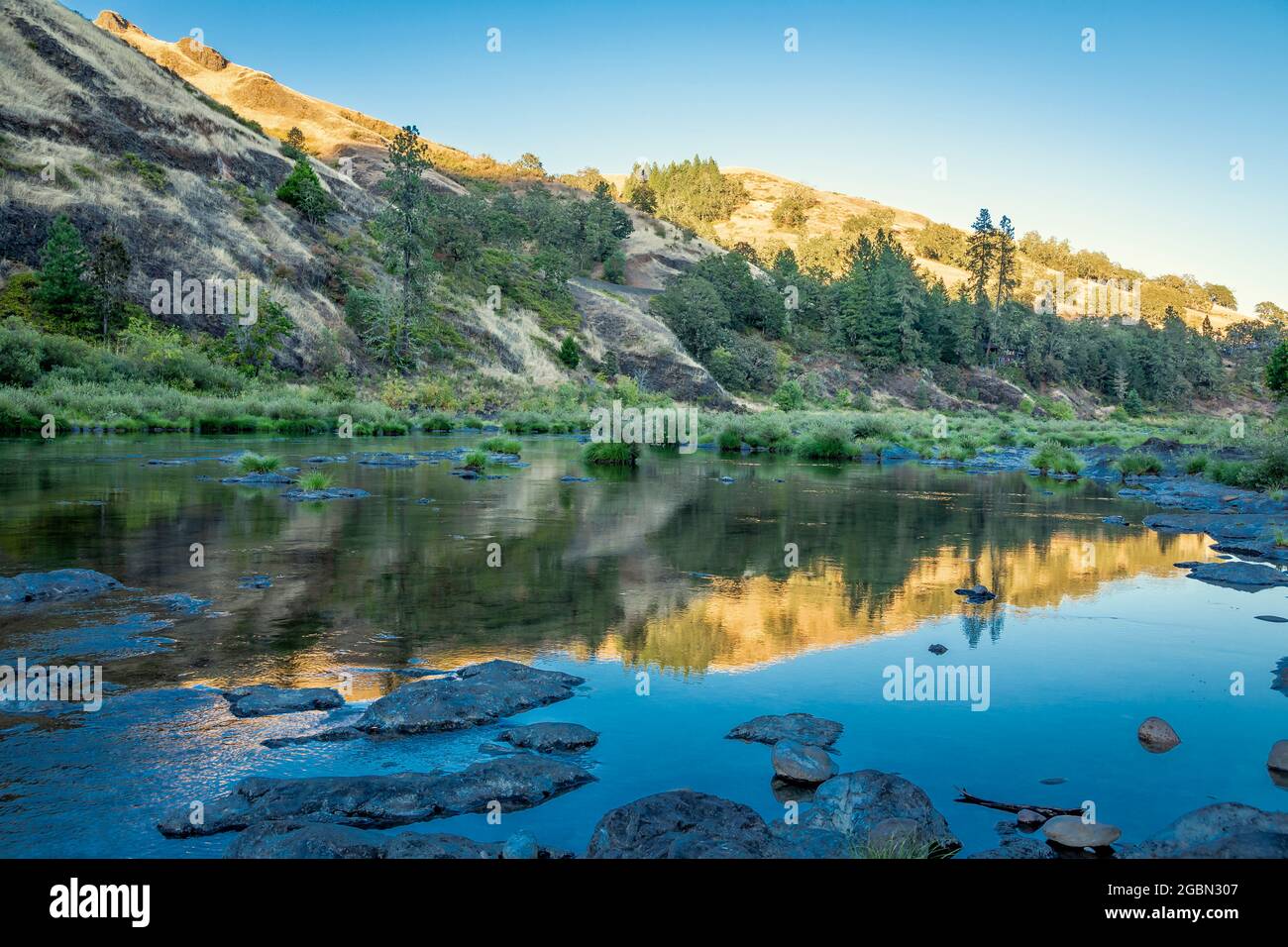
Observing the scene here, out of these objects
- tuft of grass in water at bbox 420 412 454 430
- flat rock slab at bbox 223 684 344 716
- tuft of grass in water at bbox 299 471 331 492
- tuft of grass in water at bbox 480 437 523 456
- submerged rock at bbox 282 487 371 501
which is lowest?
flat rock slab at bbox 223 684 344 716

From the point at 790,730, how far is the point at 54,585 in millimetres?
8700

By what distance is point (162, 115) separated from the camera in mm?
65688

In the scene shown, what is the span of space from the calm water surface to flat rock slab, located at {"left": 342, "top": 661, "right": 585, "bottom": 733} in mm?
220

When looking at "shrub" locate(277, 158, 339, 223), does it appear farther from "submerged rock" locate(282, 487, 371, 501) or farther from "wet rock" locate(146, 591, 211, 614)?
"wet rock" locate(146, 591, 211, 614)

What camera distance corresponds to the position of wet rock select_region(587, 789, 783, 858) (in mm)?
4590

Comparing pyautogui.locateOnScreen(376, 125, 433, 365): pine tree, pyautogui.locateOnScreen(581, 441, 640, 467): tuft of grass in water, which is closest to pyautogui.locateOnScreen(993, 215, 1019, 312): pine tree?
pyautogui.locateOnScreen(376, 125, 433, 365): pine tree

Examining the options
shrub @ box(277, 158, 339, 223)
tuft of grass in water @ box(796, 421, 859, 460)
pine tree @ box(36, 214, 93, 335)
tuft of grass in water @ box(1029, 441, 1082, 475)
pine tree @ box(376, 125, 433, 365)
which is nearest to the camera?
tuft of grass in water @ box(1029, 441, 1082, 475)

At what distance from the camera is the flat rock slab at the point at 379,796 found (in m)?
5.09

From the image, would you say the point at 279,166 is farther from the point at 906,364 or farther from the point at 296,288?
the point at 906,364

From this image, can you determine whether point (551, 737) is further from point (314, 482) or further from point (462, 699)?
point (314, 482)

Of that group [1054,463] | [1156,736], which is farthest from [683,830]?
[1054,463]

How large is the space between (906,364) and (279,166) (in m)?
63.2

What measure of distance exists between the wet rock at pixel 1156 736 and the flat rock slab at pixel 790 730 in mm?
2307

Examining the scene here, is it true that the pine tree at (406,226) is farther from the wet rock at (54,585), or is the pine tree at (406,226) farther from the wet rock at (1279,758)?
the wet rock at (1279,758)
